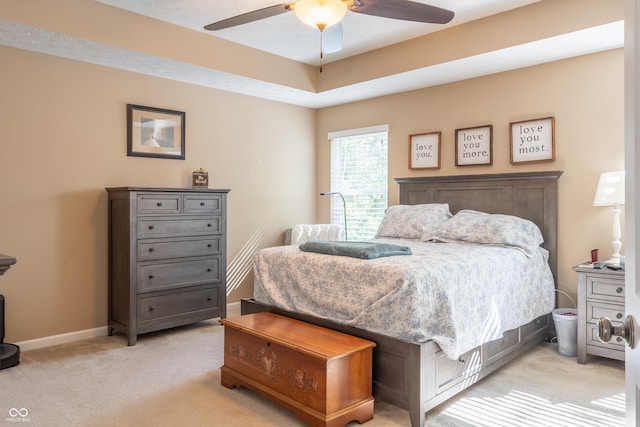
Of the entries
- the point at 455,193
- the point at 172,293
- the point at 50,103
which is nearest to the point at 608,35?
the point at 455,193

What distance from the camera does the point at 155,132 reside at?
452cm

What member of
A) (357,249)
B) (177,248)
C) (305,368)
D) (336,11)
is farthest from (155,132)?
(305,368)

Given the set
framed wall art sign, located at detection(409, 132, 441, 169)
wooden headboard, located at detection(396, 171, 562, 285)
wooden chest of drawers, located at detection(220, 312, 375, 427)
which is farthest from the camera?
framed wall art sign, located at detection(409, 132, 441, 169)

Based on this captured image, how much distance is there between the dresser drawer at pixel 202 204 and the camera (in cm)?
426

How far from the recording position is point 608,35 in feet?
11.3

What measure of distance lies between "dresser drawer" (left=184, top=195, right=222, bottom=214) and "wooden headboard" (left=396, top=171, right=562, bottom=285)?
6.76ft

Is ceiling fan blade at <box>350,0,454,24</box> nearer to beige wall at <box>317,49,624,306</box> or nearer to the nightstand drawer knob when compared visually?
beige wall at <box>317,49,624,306</box>

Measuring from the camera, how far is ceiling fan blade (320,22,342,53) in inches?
114

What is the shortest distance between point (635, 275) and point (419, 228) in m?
3.38

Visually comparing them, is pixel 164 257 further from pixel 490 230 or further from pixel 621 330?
pixel 621 330

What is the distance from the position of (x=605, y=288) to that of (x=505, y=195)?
1.24 meters

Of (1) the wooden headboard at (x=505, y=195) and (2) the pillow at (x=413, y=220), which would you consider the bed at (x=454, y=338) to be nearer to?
(1) the wooden headboard at (x=505, y=195)

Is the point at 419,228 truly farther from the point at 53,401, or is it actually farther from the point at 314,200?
the point at 53,401

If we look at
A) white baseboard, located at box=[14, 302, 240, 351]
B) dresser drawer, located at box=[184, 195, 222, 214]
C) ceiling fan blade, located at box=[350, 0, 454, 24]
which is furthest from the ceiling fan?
white baseboard, located at box=[14, 302, 240, 351]
